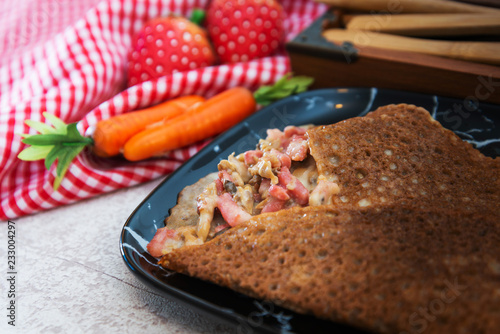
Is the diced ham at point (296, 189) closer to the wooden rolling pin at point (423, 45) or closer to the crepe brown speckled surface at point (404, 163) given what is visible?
the crepe brown speckled surface at point (404, 163)

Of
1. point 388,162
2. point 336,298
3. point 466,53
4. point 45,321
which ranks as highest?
point 466,53

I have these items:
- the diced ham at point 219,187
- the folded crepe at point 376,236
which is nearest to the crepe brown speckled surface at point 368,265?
the folded crepe at point 376,236

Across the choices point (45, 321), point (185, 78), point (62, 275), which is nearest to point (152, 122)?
point (185, 78)

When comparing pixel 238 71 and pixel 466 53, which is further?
pixel 238 71

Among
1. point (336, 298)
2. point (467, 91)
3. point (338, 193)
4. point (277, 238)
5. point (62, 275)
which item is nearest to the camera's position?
point (336, 298)

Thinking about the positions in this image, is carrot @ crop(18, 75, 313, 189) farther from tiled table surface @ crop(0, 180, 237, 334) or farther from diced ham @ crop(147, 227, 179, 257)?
diced ham @ crop(147, 227, 179, 257)

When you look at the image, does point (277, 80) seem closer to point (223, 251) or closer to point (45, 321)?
point (223, 251)

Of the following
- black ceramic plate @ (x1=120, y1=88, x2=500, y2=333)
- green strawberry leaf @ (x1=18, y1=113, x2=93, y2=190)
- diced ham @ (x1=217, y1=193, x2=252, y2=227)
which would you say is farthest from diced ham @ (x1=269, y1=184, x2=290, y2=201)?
green strawberry leaf @ (x1=18, y1=113, x2=93, y2=190)
